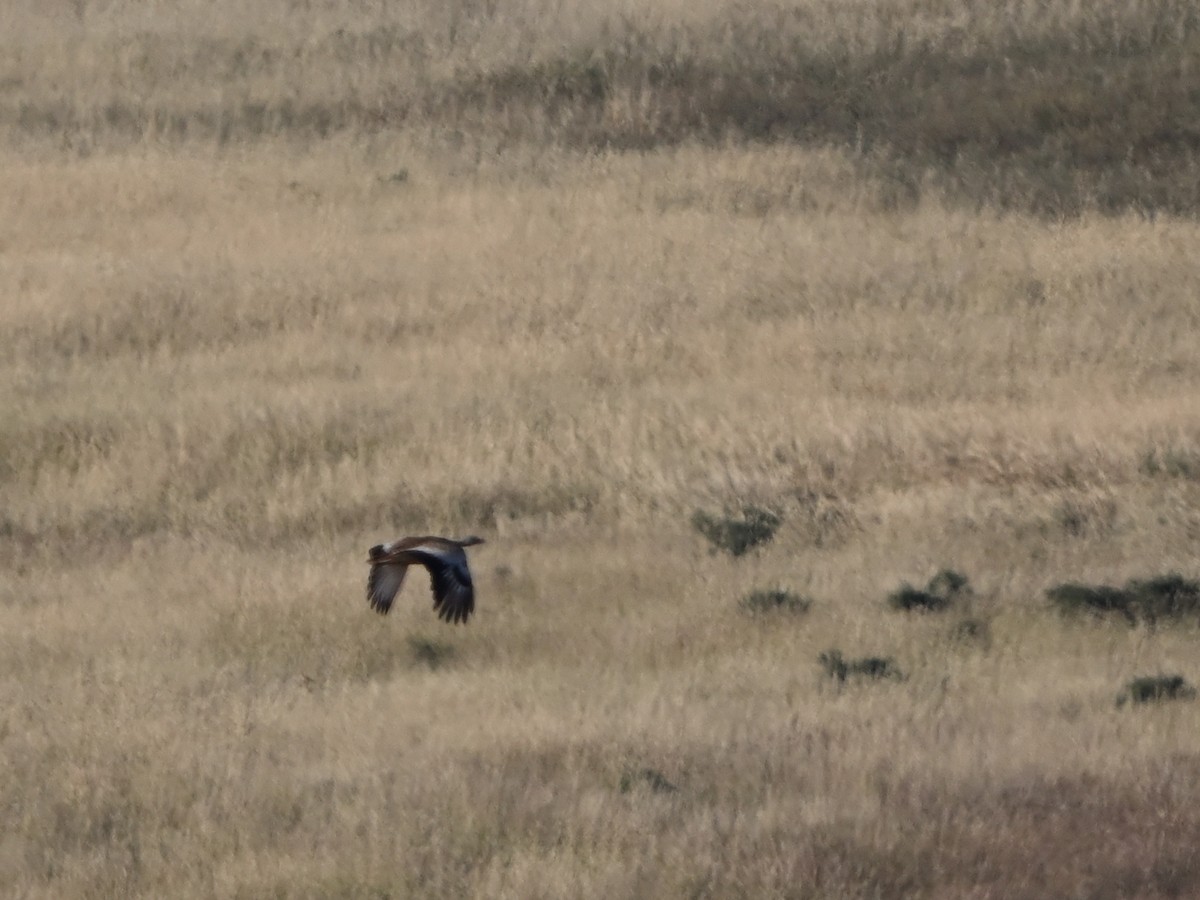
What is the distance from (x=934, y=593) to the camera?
10688 millimetres

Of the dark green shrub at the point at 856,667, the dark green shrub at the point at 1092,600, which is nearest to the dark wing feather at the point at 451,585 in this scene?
the dark green shrub at the point at 856,667

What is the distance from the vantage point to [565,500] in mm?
13078

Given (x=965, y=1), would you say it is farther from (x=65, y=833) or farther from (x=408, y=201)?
(x=65, y=833)

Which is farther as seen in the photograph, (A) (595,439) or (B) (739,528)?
(A) (595,439)

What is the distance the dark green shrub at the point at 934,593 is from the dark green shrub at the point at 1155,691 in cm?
172

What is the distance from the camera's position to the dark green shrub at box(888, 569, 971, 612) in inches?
414

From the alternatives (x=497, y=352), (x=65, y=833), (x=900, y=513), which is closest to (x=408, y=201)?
(x=497, y=352)

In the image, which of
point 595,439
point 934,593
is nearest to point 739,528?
point 934,593

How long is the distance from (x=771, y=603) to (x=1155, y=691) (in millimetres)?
2251

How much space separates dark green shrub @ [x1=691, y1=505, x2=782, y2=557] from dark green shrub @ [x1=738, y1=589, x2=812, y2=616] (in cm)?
119

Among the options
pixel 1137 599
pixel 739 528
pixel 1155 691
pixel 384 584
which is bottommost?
pixel 739 528

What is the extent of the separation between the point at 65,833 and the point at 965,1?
2249 cm

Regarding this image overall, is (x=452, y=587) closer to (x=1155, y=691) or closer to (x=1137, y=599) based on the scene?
(x=1155, y=691)

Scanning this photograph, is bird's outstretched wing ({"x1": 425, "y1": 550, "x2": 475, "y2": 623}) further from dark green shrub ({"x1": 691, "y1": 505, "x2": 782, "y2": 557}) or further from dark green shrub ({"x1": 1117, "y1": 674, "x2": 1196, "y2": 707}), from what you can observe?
dark green shrub ({"x1": 691, "y1": 505, "x2": 782, "y2": 557})
